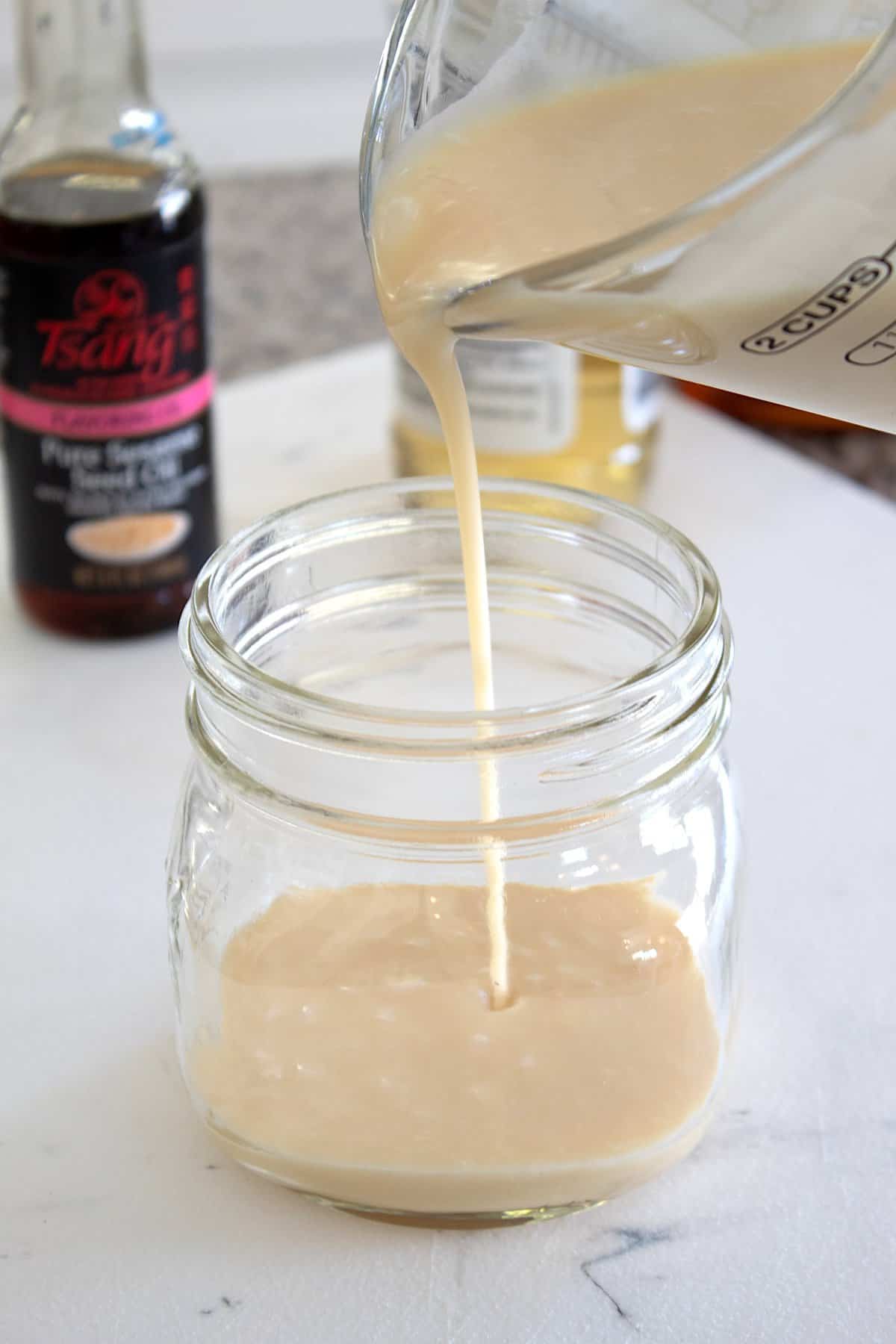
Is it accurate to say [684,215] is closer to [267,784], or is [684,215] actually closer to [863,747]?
[267,784]

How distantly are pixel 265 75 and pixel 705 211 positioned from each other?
2.09 meters

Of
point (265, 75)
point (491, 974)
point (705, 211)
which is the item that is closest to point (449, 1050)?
point (491, 974)

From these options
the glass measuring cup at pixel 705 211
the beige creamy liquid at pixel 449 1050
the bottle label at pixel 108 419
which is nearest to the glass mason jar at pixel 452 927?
the beige creamy liquid at pixel 449 1050

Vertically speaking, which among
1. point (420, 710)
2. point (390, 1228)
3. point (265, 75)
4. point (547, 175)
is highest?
point (547, 175)

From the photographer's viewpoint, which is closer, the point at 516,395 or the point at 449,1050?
the point at 449,1050

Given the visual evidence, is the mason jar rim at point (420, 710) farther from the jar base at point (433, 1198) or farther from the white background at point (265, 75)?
the white background at point (265, 75)

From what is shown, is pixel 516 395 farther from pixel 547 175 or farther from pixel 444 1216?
pixel 444 1216

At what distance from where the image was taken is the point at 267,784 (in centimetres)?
62

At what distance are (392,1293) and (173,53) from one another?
6.70 ft

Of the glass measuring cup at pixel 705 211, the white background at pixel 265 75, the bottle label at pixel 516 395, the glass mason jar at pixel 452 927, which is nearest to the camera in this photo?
the glass measuring cup at pixel 705 211

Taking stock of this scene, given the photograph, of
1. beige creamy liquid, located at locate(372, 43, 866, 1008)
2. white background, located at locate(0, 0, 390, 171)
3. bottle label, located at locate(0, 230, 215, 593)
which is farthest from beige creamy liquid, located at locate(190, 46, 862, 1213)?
white background, located at locate(0, 0, 390, 171)

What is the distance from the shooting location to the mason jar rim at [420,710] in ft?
1.88

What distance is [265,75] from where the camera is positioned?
2402mm

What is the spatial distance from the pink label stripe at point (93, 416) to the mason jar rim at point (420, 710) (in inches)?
12.8
